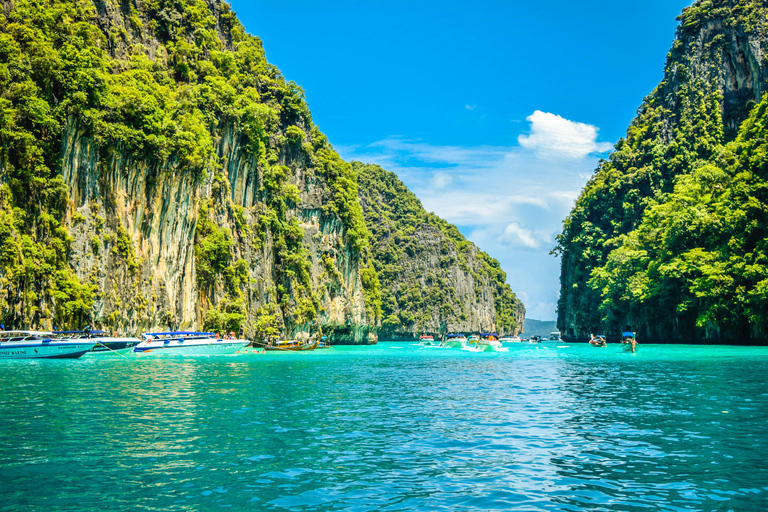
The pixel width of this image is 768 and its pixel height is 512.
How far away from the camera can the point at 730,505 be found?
7883 millimetres

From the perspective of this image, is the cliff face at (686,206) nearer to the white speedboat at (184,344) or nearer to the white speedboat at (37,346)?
the white speedboat at (184,344)

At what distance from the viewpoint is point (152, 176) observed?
49688 millimetres

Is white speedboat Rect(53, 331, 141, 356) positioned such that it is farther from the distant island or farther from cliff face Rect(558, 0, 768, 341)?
cliff face Rect(558, 0, 768, 341)

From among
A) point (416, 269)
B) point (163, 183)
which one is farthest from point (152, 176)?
point (416, 269)

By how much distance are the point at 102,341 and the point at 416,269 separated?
126727 mm

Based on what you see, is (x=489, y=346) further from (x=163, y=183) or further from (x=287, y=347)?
(x=163, y=183)

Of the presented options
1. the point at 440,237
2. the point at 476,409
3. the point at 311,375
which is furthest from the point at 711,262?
the point at 440,237

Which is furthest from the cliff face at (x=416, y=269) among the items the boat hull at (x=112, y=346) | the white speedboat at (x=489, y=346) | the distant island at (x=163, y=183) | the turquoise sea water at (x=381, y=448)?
the turquoise sea water at (x=381, y=448)

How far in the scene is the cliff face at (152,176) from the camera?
129 ft

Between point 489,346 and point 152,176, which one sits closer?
point 152,176

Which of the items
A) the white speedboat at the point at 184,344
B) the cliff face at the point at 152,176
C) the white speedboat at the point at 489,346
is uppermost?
the cliff face at the point at 152,176

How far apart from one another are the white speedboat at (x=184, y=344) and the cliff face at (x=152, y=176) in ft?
9.67

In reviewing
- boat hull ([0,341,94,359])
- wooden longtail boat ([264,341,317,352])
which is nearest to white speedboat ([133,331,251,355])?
wooden longtail boat ([264,341,317,352])

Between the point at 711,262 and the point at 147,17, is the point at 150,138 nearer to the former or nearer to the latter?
the point at 147,17
